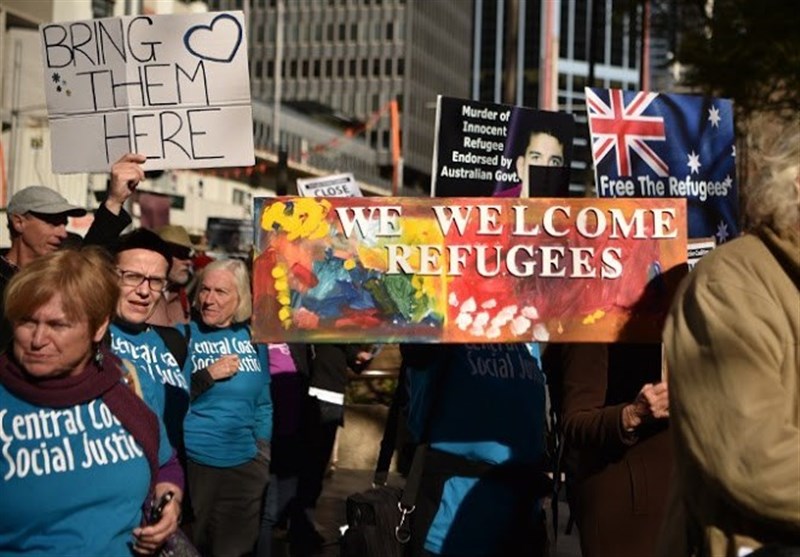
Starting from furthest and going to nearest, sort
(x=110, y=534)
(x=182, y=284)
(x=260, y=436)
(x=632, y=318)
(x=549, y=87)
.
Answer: (x=549, y=87)
(x=182, y=284)
(x=260, y=436)
(x=632, y=318)
(x=110, y=534)

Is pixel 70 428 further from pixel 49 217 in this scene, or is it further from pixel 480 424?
pixel 49 217

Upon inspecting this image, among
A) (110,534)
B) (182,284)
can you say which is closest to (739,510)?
(110,534)

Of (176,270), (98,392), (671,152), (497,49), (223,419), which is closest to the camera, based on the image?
(98,392)

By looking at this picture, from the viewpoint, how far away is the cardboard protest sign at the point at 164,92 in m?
6.41

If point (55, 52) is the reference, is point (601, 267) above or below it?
below

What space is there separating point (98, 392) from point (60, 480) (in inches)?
9.5

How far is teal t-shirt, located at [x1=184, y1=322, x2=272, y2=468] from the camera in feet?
24.7

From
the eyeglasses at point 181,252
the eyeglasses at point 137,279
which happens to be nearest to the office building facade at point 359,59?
the eyeglasses at point 181,252

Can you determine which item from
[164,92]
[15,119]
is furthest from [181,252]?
[15,119]

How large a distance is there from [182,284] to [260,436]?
7.46 feet

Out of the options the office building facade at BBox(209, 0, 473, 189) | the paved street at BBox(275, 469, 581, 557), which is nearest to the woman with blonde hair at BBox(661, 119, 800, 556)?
the paved street at BBox(275, 469, 581, 557)

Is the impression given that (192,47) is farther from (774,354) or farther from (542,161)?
(774,354)

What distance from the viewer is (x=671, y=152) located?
21.6ft

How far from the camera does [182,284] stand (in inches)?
408
